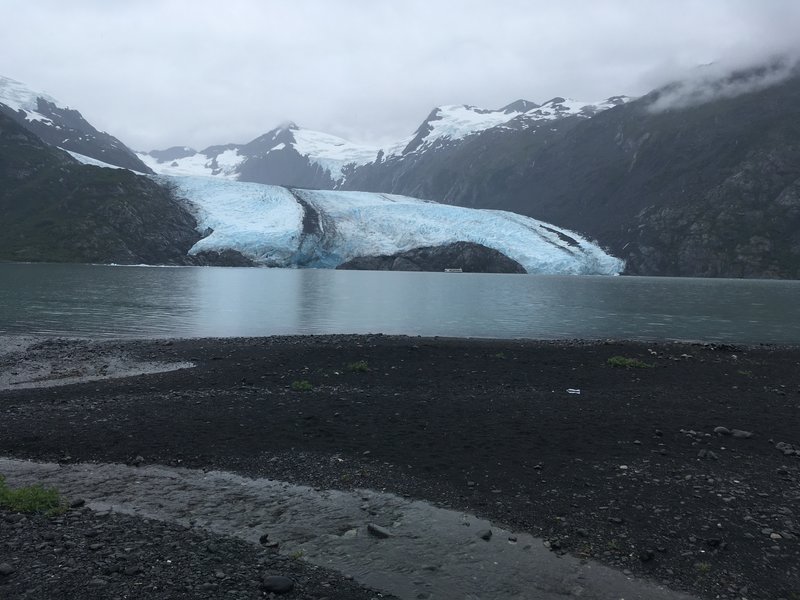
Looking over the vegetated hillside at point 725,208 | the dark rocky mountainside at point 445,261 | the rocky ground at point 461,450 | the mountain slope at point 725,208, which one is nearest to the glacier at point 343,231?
the dark rocky mountainside at point 445,261

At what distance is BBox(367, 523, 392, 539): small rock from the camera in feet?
29.2

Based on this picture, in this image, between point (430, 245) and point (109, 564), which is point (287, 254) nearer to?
point (430, 245)

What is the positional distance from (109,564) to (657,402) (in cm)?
1469

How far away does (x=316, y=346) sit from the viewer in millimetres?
26203

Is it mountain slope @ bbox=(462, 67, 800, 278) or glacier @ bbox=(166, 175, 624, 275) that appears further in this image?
mountain slope @ bbox=(462, 67, 800, 278)

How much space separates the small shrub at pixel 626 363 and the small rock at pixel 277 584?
18.1m

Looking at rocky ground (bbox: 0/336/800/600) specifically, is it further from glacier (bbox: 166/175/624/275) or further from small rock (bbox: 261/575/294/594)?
glacier (bbox: 166/175/624/275)

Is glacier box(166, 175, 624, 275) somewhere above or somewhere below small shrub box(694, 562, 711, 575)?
above

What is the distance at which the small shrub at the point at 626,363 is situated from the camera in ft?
73.8

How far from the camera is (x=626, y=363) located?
74.5ft

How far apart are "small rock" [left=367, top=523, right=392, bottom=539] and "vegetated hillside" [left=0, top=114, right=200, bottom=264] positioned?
125 meters

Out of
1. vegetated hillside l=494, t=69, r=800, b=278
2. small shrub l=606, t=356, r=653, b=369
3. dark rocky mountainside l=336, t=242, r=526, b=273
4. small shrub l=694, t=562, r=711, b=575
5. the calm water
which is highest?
vegetated hillside l=494, t=69, r=800, b=278

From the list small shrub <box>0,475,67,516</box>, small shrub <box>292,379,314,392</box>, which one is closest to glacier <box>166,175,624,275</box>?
small shrub <box>292,379,314,392</box>

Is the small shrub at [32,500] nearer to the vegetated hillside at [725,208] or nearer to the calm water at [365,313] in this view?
the calm water at [365,313]
